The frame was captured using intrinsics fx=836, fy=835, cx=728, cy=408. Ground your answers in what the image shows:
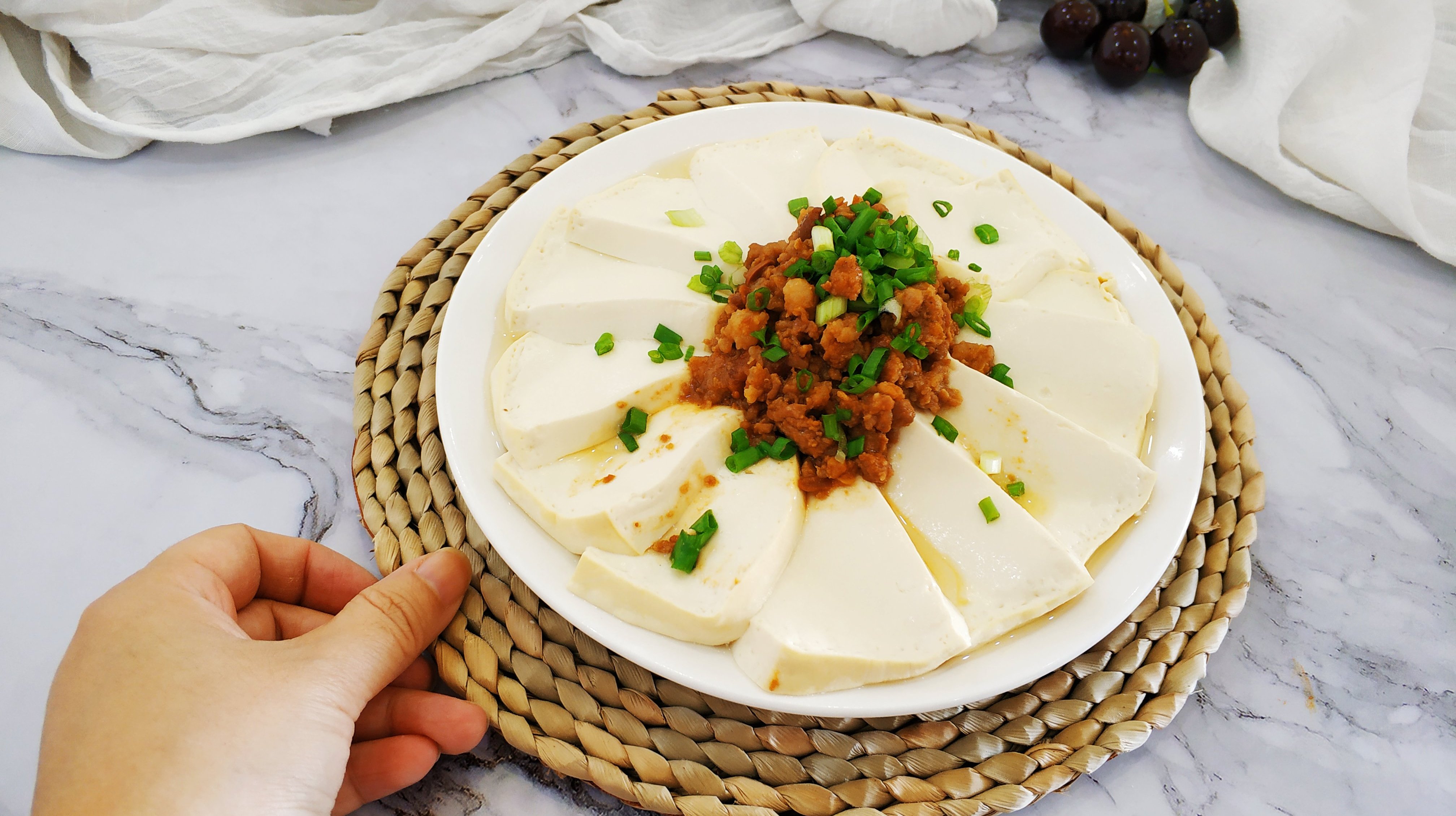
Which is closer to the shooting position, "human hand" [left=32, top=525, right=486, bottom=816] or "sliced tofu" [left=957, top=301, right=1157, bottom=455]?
"human hand" [left=32, top=525, right=486, bottom=816]

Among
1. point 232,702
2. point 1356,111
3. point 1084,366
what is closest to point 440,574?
point 232,702

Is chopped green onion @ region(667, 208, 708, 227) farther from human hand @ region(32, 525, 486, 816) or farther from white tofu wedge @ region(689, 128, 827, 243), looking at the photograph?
human hand @ region(32, 525, 486, 816)

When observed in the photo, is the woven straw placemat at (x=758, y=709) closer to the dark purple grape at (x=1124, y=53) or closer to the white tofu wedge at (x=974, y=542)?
the white tofu wedge at (x=974, y=542)

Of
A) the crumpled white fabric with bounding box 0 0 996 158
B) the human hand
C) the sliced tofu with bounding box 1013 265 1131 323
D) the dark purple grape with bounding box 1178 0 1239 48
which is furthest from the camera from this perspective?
the dark purple grape with bounding box 1178 0 1239 48

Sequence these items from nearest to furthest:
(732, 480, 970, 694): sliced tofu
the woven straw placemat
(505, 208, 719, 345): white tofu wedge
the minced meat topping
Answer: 1. (732, 480, 970, 694): sliced tofu
2. the woven straw placemat
3. the minced meat topping
4. (505, 208, 719, 345): white tofu wedge

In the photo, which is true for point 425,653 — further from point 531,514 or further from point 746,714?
point 746,714

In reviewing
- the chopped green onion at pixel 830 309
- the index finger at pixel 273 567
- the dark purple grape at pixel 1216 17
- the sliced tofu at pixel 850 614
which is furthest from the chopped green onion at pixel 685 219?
the dark purple grape at pixel 1216 17

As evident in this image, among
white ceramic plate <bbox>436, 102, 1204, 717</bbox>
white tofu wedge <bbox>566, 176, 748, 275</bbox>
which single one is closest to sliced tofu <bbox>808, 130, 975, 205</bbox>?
white ceramic plate <bbox>436, 102, 1204, 717</bbox>
